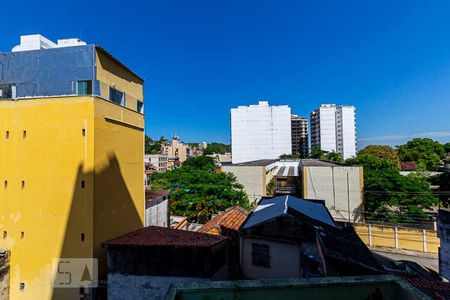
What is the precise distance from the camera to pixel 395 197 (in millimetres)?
21859

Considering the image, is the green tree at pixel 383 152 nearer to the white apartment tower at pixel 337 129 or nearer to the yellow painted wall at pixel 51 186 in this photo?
the white apartment tower at pixel 337 129

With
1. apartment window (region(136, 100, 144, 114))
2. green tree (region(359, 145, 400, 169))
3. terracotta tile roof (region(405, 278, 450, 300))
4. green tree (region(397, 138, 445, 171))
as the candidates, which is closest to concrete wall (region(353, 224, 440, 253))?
terracotta tile roof (region(405, 278, 450, 300))

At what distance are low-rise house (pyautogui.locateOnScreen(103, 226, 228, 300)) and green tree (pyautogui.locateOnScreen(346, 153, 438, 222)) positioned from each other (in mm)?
19952

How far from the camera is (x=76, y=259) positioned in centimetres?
848

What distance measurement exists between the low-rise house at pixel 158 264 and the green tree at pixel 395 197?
65.5 feet

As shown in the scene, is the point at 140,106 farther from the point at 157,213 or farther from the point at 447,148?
the point at 447,148

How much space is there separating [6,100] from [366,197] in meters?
29.1

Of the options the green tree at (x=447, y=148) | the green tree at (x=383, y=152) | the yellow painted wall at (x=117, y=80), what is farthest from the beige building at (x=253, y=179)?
the green tree at (x=447, y=148)

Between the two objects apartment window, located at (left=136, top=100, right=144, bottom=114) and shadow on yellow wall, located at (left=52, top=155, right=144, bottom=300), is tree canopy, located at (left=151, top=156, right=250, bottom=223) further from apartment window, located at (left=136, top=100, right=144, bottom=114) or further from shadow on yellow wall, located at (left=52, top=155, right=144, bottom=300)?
shadow on yellow wall, located at (left=52, top=155, right=144, bottom=300)

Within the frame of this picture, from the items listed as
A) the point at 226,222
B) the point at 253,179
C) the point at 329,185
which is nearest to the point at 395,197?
the point at 329,185

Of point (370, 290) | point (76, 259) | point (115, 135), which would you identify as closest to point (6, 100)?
point (115, 135)

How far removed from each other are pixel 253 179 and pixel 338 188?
9767 millimetres

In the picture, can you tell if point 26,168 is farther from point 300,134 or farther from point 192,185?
point 300,134

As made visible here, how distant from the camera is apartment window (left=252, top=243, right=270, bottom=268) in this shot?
31.4 ft
